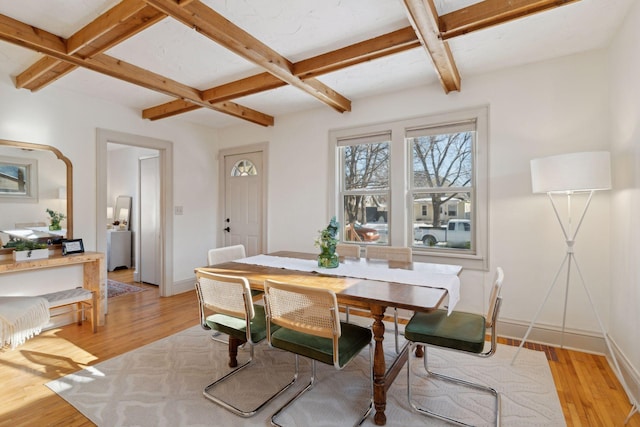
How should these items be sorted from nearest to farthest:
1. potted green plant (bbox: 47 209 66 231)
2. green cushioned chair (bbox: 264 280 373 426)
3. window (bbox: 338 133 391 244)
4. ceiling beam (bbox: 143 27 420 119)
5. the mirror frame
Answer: green cushioned chair (bbox: 264 280 373 426) → ceiling beam (bbox: 143 27 420 119) → the mirror frame → potted green plant (bbox: 47 209 66 231) → window (bbox: 338 133 391 244)

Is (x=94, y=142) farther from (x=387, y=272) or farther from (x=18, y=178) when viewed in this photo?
(x=387, y=272)

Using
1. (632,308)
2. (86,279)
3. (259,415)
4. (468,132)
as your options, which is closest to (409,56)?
(468,132)

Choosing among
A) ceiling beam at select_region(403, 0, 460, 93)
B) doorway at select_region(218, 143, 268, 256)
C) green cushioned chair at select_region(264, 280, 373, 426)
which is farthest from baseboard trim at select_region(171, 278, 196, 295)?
ceiling beam at select_region(403, 0, 460, 93)

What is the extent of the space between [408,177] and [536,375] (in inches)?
83.4

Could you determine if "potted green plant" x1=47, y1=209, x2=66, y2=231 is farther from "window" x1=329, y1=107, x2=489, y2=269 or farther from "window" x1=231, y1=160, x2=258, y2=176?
"window" x1=329, y1=107, x2=489, y2=269

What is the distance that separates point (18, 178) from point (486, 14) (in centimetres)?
432

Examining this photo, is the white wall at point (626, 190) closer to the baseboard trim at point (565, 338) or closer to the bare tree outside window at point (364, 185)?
the baseboard trim at point (565, 338)

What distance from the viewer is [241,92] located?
3211 millimetres

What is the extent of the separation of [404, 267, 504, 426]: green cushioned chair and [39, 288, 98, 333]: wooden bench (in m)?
3.05

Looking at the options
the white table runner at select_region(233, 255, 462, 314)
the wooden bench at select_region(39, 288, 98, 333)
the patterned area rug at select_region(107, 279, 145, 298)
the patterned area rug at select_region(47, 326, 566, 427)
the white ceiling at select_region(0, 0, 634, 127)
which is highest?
the white ceiling at select_region(0, 0, 634, 127)

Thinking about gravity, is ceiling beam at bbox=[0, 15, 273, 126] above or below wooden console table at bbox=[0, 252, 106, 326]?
above

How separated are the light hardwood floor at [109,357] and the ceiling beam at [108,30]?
240 centimetres

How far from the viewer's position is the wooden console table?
2859mm

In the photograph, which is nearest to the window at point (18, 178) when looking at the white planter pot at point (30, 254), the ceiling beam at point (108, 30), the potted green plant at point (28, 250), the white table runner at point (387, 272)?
the potted green plant at point (28, 250)
